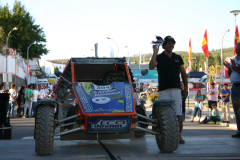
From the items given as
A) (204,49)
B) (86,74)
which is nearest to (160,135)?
(86,74)

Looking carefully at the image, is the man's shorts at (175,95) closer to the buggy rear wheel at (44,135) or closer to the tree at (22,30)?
the buggy rear wheel at (44,135)

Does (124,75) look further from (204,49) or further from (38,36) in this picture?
(38,36)

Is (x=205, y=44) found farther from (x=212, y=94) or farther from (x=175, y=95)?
(x=175, y=95)

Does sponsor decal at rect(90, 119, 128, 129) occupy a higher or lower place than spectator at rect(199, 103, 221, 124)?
higher

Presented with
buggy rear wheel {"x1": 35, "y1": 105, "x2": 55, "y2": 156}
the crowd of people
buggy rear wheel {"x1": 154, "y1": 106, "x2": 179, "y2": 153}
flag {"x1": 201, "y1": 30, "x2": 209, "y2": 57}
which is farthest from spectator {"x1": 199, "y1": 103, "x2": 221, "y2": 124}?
flag {"x1": 201, "y1": 30, "x2": 209, "y2": 57}

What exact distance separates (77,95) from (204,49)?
25.9 metres

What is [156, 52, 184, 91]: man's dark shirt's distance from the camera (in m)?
6.42

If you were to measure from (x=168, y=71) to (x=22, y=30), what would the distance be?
166 ft

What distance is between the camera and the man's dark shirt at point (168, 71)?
6418 millimetres

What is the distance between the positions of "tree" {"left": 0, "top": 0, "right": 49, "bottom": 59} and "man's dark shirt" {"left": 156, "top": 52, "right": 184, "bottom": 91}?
48.5 m

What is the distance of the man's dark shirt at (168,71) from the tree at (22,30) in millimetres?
48470

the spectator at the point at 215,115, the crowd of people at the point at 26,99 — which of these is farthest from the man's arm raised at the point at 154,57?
the crowd of people at the point at 26,99

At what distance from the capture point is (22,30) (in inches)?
2109

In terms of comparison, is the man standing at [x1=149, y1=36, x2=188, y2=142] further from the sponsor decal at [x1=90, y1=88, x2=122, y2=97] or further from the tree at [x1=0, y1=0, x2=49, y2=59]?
the tree at [x1=0, y1=0, x2=49, y2=59]
